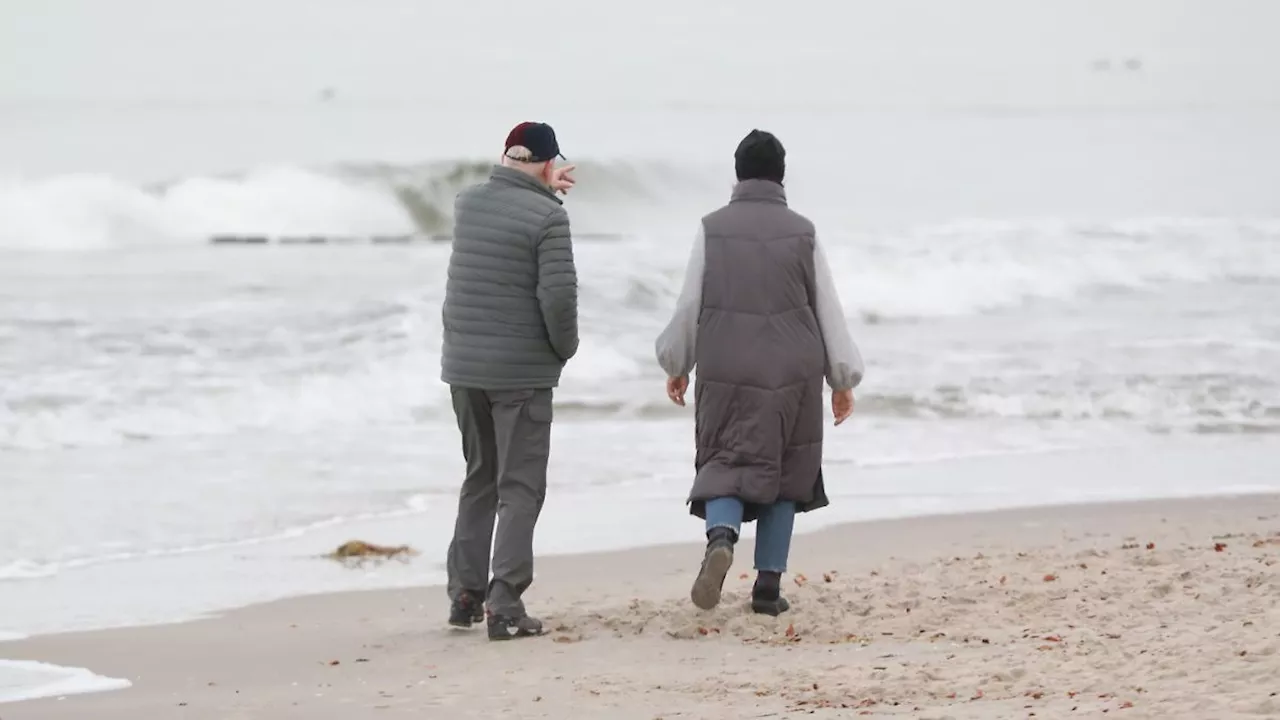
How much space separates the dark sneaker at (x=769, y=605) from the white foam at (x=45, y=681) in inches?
76.9

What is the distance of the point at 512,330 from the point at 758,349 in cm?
77

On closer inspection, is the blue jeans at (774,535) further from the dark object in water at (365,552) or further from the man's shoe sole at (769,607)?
the dark object in water at (365,552)

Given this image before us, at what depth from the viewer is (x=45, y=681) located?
18.0 feet

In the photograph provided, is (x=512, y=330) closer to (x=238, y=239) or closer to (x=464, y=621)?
(x=464, y=621)

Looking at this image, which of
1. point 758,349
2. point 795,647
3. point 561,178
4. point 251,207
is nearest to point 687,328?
point 758,349

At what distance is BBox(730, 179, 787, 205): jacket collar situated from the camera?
Answer: 5.98 meters

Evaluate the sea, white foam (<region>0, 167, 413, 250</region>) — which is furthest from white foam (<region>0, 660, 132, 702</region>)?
white foam (<region>0, 167, 413, 250</region>)

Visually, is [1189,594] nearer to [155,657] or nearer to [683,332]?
[683,332]

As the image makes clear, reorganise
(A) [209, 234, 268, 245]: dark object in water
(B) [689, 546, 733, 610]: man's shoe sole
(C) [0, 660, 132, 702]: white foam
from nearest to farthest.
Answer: (C) [0, 660, 132, 702]: white foam < (B) [689, 546, 733, 610]: man's shoe sole < (A) [209, 234, 268, 245]: dark object in water

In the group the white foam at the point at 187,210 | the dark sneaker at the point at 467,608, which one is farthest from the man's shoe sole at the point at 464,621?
the white foam at the point at 187,210

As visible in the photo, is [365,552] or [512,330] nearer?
[512,330]

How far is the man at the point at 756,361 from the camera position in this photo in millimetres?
5812

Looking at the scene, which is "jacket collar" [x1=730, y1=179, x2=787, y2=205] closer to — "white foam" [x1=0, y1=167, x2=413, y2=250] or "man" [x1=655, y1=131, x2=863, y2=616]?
"man" [x1=655, y1=131, x2=863, y2=616]

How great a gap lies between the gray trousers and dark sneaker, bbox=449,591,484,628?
0.02m
